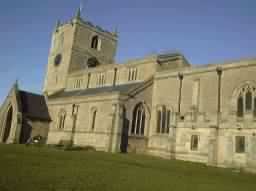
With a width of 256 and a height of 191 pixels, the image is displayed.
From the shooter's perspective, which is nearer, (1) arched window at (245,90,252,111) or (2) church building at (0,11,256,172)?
(2) church building at (0,11,256,172)

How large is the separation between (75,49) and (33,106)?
1654 cm

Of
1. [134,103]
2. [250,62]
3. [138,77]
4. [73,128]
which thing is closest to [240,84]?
[250,62]

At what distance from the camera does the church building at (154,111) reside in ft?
86.8

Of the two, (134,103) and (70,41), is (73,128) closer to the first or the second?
(134,103)

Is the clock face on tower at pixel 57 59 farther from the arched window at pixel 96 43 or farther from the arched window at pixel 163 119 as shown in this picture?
the arched window at pixel 163 119

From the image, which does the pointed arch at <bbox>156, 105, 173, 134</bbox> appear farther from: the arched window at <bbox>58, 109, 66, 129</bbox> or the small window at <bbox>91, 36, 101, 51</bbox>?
the small window at <bbox>91, 36, 101, 51</bbox>

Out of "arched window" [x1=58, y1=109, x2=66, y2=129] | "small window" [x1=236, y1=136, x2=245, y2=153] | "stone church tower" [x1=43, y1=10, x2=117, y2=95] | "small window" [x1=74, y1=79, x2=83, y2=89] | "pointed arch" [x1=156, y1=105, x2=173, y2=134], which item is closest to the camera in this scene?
"small window" [x1=236, y1=136, x2=245, y2=153]

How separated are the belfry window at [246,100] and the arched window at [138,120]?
12.4 metres

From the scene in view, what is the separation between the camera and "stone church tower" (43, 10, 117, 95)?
55219mm

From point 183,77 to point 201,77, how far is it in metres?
2.65

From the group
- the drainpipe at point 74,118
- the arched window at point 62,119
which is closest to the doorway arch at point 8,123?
the arched window at point 62,119

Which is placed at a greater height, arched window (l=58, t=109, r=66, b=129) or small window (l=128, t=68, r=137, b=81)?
small window (l=128, t=68, r=137, b=81)

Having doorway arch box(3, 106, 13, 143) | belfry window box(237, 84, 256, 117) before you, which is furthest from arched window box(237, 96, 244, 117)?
doorway arch box(3, 106, 13, 143)

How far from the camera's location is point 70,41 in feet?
182
